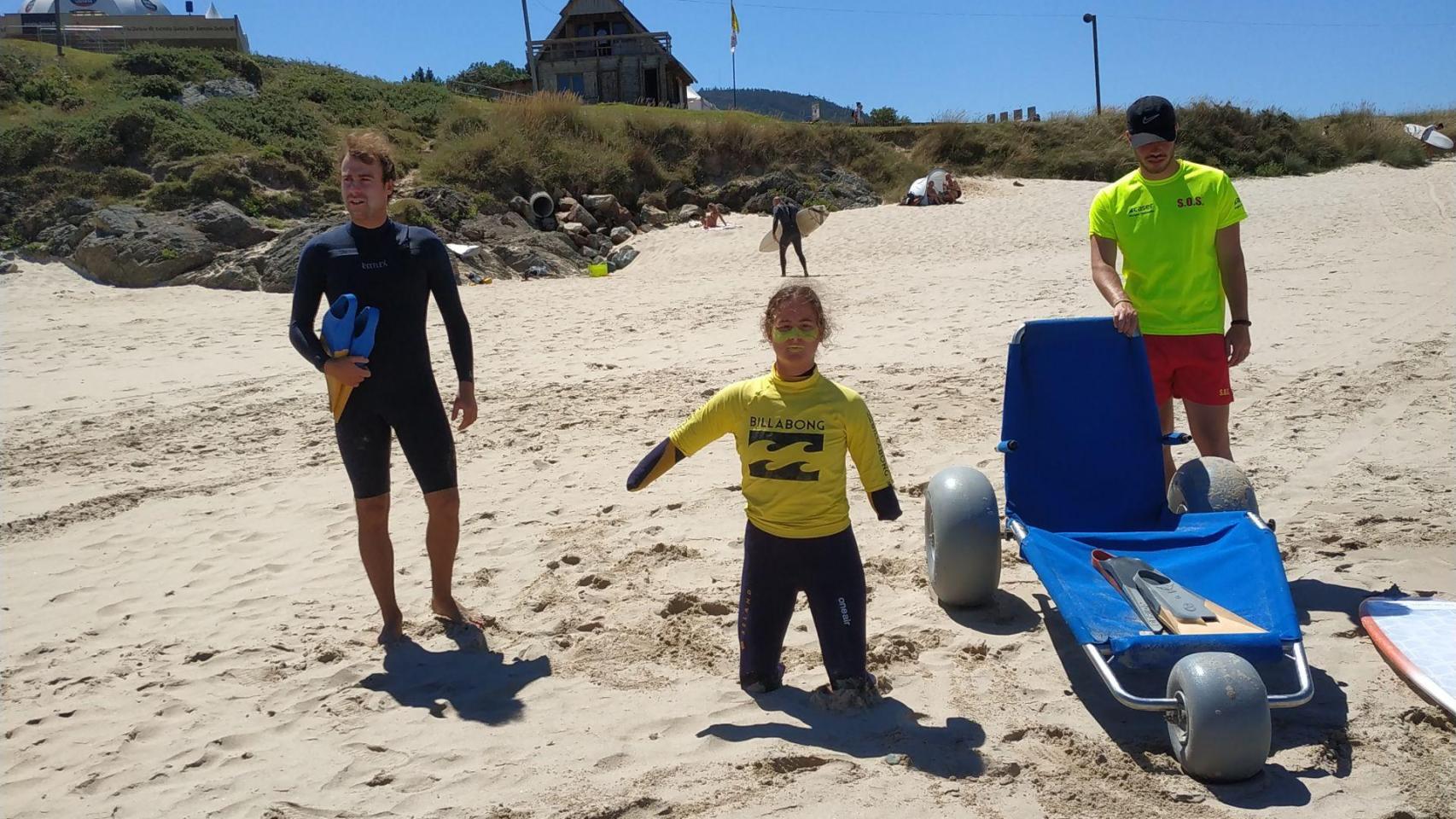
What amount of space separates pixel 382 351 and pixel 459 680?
131 cm

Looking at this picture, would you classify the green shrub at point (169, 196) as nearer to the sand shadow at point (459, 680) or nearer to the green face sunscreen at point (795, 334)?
the sand shadow at point (459, 680)

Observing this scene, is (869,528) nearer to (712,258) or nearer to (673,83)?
(712,258)

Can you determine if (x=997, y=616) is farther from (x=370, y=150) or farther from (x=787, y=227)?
(x=787, y=227)

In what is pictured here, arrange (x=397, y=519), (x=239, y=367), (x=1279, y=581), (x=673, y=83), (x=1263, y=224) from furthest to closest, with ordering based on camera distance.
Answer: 1. (x=673, y=83)
2. (x=1263, y=224)
3. (x=239, y=367)
4. (x=397, y=519)
5. (x=1279, y=581)

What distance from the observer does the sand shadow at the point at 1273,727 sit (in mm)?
3025

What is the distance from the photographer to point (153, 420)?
8570 millimetres

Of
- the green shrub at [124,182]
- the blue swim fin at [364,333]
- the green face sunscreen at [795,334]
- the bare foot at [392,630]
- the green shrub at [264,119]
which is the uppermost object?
the green shrub at [264,119]

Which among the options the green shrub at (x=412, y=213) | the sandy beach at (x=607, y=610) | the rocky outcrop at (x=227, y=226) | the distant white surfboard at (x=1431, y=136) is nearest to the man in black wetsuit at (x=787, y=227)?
the sandy beach at (x=607, y=610)

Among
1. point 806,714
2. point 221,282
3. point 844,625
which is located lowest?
point 806,714

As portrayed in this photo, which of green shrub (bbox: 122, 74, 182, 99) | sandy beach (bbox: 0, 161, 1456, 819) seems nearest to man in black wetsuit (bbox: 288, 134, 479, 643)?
sandy beach (bbox: 0, 161, 1456, 819)

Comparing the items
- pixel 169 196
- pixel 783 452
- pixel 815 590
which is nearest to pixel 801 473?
pixel 783 452

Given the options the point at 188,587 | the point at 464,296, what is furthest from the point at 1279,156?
the point at 188,587

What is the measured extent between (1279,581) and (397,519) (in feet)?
14.9

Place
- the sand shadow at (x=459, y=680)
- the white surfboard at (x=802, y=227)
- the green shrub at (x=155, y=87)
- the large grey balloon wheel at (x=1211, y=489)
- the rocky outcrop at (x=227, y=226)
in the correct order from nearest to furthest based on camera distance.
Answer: the sand shadow at (x=459, y=680)
the large grey balloon wheel at (x=1211, y=489)
the rocky outcrop at (x=227, y=226)
the white surfboard at (x=802, y=227)
the green shrub at (x=155, y=87)
